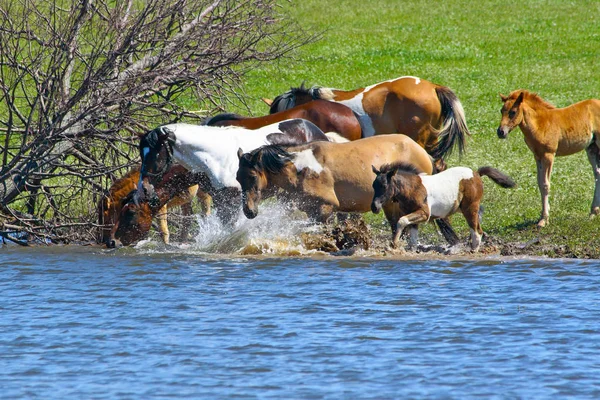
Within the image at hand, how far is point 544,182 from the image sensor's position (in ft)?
40.6

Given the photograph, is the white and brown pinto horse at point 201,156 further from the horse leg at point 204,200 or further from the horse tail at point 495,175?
the horse tail at point 495,175

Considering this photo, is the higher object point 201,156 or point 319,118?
point 319,118

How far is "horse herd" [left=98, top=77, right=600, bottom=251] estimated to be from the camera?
1102 centimetres

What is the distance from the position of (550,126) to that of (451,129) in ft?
4.11

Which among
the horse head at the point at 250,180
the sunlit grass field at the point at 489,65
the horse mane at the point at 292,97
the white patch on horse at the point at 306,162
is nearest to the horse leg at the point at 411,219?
the white patch on horse at the point at 306,162

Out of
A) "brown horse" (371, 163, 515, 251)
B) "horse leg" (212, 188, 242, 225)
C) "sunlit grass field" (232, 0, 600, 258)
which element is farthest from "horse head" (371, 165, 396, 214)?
"sunlit grass field" (232, 0, 600, 258)

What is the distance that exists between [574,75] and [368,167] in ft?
44.1

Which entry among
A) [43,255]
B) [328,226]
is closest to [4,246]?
[43,255]

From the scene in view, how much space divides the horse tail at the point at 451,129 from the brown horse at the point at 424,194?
214 cm

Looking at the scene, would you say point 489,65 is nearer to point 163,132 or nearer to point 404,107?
point 404,107

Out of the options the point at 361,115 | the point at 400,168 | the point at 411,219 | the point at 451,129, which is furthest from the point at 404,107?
the point at 411,219

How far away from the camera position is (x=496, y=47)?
90.7 feet

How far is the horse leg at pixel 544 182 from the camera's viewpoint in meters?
12.1

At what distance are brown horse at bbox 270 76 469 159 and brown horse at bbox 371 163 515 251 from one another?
2471 millimetres
